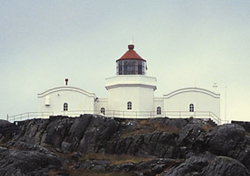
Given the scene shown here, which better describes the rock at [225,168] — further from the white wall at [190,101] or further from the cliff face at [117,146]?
the white wall at [190,101]

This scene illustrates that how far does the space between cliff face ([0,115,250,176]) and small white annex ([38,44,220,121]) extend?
2.51 m

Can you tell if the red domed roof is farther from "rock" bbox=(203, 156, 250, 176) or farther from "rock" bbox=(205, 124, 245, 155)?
"rock" bbox=(203, 156, 250, 176)

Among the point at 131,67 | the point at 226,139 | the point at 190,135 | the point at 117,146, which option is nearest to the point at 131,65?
the point at 131,67

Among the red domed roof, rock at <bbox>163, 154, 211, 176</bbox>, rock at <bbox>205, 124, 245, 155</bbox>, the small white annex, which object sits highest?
the red domed roof

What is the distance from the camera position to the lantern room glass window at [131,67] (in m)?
56.3

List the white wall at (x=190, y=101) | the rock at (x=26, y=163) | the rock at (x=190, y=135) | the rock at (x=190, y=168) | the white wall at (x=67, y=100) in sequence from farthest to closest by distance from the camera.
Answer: the white wall at (x=190, y=101)
the white wall at (x=67, y=100)
the rock at (x=190, y=135)
the rock at (x=26, y=163)
the rock at (x=190, y=168)

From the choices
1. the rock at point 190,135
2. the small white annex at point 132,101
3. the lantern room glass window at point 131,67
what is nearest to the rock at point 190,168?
the rock at point 190,135

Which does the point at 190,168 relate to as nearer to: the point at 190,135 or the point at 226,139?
the point at 226,139

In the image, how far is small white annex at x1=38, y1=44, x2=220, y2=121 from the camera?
53938 millimetres

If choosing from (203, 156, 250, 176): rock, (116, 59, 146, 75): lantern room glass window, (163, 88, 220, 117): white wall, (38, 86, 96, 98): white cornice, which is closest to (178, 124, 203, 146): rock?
(163, 88, 220, 117): white wall

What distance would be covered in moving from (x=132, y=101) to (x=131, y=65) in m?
3.79

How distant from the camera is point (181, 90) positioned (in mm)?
54219

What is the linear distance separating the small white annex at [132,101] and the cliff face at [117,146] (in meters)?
2.51

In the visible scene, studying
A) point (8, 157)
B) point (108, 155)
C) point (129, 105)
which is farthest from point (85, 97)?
point (8, 157)
